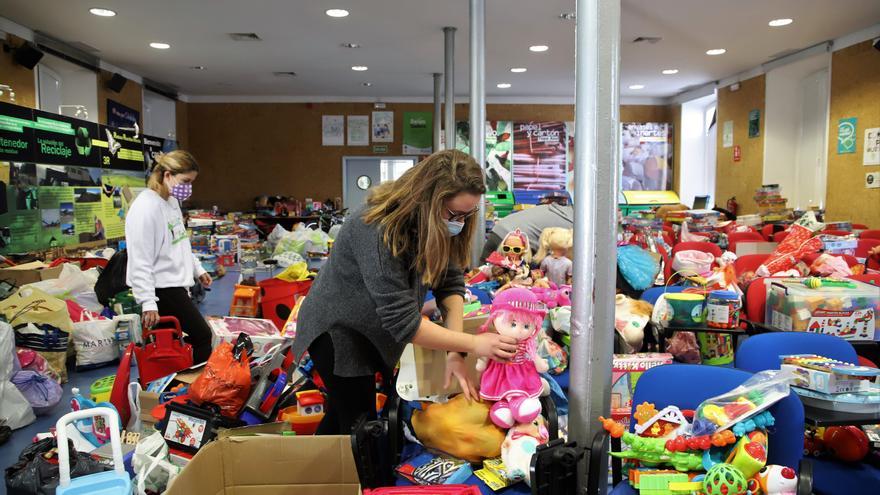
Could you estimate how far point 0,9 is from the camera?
21.9 ft

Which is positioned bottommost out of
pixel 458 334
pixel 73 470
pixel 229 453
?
pixel 73 470

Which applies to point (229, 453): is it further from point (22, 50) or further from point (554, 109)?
point (554, 109)

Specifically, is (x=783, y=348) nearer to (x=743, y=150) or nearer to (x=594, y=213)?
(x=594, y=213)

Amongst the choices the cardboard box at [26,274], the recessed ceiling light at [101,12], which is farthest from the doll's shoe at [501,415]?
the recessed ceiling light at [101,12]

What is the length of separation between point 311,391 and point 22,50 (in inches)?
255

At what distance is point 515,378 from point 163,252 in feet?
7.26

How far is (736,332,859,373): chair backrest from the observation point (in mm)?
2488

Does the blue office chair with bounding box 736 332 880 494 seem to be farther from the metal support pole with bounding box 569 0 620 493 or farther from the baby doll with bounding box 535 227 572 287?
the baby doll with bounding box 535 227 572 287

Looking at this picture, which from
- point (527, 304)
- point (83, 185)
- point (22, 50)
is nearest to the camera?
point (527, 304)

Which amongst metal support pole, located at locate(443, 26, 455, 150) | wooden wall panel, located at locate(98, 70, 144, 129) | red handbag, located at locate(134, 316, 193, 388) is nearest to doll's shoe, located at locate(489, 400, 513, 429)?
red handbag, located at locate(134, 316, 193, 388)

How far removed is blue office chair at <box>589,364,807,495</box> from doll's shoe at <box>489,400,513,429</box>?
1.15ft

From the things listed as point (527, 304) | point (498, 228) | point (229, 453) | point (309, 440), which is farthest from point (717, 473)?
point (498, 228)

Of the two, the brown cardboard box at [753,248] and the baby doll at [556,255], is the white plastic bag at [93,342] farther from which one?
the brown cardboard box at [753,248]

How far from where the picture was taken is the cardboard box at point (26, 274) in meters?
5.61
